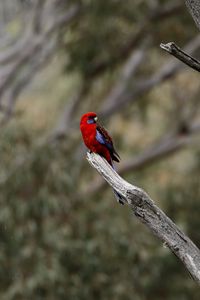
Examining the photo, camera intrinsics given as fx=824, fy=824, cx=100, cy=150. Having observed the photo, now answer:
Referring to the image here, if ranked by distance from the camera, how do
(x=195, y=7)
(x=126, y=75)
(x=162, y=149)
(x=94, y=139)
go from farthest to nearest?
(x=162, y=149), (x=126, y=75), (x=94, y=139), (x=195, y=7)

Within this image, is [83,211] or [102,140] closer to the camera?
[102,140]

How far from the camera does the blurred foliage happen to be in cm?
1090

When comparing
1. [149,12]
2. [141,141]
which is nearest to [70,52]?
[149,12]

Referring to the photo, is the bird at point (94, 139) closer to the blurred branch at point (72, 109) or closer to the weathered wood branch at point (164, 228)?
the weathered wood branch at point (164, 228)

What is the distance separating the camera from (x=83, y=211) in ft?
38.1

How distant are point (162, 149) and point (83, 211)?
3494 millimetres

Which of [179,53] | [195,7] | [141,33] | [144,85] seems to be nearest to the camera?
[179,53]

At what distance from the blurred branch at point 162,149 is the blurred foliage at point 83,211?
1.07 ft

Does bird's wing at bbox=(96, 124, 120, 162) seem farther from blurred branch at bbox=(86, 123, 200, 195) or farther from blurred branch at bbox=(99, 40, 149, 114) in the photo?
blurred branch at bbox=(86, 123, 200, 195)

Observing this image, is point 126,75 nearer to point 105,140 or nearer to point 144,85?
point 144,85

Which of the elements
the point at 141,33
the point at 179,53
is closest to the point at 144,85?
the point at 141,33

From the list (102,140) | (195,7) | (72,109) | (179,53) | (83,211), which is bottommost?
(179,53)

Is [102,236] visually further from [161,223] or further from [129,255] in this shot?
[161,223]

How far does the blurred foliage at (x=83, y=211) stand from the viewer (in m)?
10.9
